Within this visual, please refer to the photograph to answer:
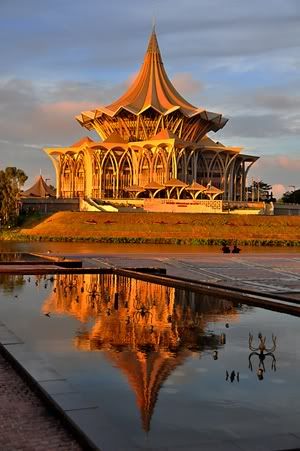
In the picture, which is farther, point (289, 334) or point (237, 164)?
point (237, 164)

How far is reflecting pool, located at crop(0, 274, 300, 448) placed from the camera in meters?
6.50

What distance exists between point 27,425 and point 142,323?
6.21m

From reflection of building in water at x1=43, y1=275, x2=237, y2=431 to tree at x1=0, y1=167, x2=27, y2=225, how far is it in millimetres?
47510

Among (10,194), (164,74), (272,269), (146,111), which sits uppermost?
(164,74)

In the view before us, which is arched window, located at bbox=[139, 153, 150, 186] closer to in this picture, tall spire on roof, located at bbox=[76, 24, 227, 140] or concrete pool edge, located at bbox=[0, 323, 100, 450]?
tall spire on roof, located at bbox=[76, 24, 227, 140]

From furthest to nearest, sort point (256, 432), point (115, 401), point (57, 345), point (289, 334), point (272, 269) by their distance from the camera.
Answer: point (272, 269)
point (289, 334)
point (57, 345)
point (115, 401)
point (256, 432)

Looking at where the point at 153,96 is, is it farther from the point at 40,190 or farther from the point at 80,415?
the point at 80,415

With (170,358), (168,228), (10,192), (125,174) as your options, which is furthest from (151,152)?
(170,358)

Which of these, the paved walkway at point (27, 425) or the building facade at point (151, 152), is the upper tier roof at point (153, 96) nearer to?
the building facade at point (151, 152)

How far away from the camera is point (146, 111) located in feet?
295

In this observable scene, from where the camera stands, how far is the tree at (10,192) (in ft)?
218

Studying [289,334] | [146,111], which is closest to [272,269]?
[289,334]

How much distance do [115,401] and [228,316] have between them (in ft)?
23.1

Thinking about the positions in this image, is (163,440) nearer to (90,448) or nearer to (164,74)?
(90,448)
